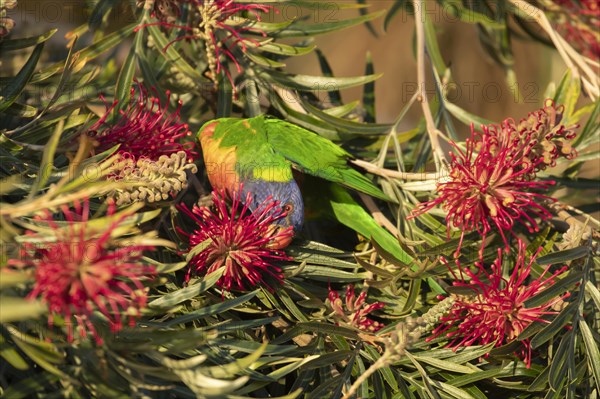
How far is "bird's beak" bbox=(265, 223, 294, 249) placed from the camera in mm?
1278

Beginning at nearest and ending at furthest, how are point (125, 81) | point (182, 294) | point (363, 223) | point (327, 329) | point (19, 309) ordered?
1. point (19, 309)
2. point (182, 294)
3. point (327, 329)
4. point (125, 81)
5. point (363, 223)

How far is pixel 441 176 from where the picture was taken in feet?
4.38

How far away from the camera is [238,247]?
3.97 feet

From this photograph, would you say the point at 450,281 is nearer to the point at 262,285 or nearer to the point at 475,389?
the point at 475,389

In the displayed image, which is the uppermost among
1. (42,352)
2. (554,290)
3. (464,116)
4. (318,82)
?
(318,82)

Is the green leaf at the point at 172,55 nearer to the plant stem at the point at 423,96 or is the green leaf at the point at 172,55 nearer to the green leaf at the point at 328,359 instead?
the plant stem at the point at 423,96

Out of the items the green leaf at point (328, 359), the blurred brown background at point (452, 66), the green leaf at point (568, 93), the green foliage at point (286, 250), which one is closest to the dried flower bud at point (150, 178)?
the green foliage at point (286, 250)

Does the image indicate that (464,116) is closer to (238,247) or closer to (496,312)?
(496,312)

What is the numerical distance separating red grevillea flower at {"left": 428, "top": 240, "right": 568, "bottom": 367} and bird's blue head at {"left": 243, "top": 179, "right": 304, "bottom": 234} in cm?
40

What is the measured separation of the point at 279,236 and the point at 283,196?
0.70 feet

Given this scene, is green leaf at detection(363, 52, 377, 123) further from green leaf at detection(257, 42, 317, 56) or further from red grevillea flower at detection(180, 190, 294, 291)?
red grevillea flower at detection(180, 190, 294, 291)

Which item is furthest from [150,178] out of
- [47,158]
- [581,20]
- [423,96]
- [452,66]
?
[452,66]

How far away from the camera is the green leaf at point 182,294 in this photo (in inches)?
39.9

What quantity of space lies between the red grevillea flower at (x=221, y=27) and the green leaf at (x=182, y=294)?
23.9 inches
